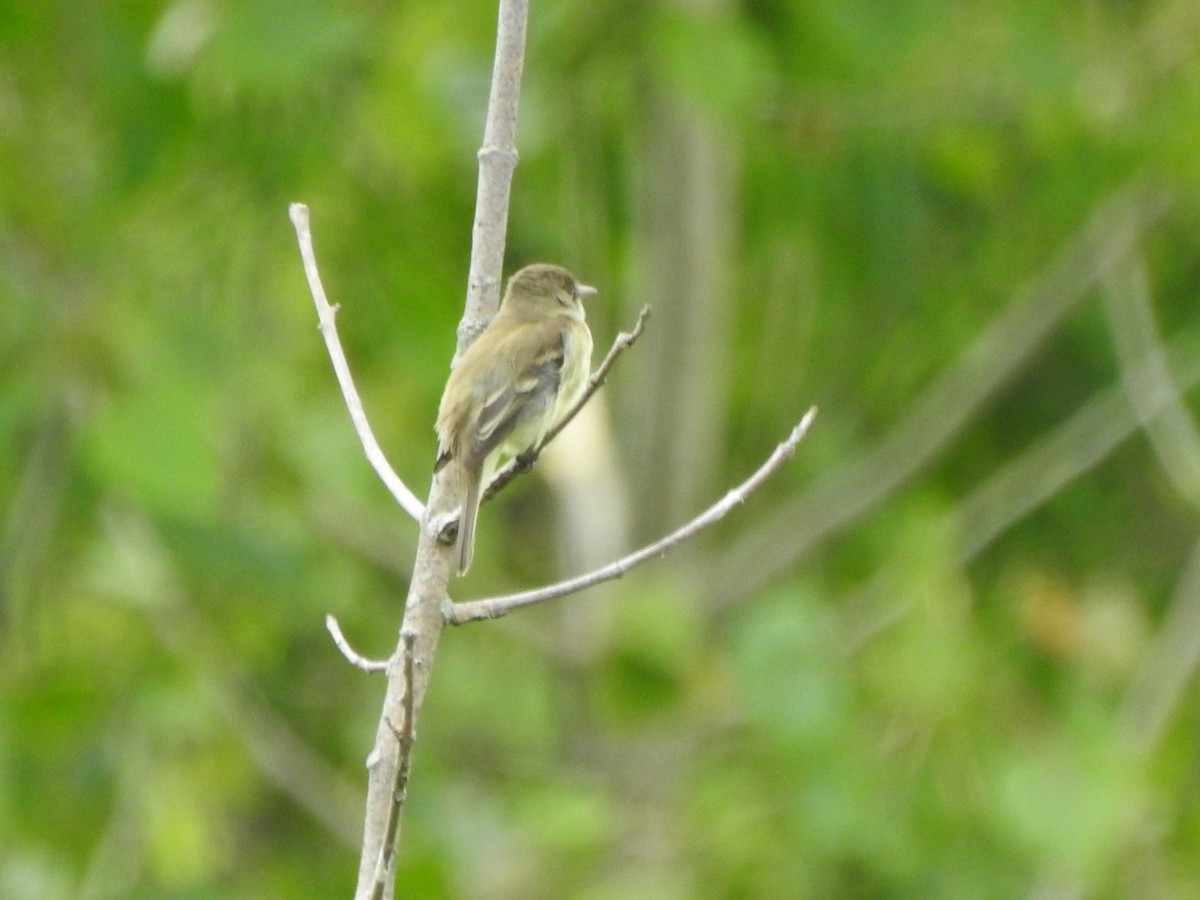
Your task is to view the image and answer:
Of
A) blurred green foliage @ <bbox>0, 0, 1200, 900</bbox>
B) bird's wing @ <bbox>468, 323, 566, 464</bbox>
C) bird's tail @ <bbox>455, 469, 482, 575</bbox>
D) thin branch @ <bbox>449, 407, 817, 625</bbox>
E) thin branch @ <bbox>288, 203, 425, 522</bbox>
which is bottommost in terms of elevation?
thin branch @ <bbox>449, 407, 817, 625</bbox>

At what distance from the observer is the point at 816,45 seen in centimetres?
671

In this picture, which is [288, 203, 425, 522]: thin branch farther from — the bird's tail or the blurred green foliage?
the blurred green foliage

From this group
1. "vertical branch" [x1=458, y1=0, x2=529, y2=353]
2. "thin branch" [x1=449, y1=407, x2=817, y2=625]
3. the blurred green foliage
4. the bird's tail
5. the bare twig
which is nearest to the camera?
the bare twig

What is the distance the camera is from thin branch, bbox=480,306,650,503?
112 inches

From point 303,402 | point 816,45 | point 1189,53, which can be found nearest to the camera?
point 816,45

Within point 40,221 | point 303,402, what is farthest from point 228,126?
point 303,402

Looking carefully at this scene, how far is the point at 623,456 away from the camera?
7461mm

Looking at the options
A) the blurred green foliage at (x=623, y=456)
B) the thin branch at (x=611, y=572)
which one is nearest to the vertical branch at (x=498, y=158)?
the thin branch at (x=611, y=572)

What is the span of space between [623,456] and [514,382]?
10.2 feet

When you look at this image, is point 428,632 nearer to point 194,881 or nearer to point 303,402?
point 194,881

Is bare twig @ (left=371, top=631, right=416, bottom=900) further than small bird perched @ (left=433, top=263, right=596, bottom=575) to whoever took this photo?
No

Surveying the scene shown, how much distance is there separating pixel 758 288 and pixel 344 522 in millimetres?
1991

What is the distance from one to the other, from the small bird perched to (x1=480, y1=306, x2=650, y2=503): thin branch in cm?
9

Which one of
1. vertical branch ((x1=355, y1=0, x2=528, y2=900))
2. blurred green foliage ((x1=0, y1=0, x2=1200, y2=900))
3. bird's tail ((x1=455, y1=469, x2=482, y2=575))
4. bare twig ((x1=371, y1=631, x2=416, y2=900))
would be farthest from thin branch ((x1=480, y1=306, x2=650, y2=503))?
blurred green foliage ((x1=0, y1=0, x2=1200, y2=900))
